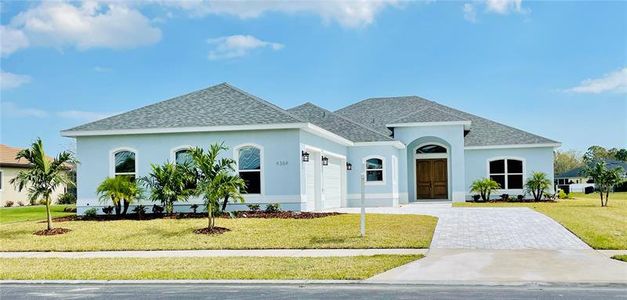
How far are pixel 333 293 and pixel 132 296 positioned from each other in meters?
2.99

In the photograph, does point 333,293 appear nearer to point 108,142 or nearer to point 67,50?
point 108,142

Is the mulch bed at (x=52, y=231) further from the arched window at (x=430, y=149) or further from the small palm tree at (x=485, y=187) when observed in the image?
the small palm tree at (x=485, y=187)

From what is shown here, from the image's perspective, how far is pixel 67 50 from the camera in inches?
965

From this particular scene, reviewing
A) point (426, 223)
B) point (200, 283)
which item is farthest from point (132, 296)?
point (426, 223)

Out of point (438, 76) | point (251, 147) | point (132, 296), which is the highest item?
point (438, 76)

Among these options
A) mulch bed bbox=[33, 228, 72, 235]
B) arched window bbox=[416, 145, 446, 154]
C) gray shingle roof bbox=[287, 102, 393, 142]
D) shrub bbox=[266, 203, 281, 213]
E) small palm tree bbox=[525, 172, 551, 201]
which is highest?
gray shingle roof bbox=[287, 102, 393, 142]

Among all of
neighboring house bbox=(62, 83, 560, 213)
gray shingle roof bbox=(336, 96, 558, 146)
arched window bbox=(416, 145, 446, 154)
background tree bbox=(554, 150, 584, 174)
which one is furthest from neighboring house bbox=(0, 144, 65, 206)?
background tree bbox=(554, 150, 584, 174)

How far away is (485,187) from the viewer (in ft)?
→ 107

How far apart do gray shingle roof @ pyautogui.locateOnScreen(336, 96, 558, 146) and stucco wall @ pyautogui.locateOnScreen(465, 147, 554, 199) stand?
1.79 ft

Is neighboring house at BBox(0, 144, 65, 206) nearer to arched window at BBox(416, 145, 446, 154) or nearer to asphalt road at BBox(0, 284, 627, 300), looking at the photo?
arched window at BBox(416, 145, 446, 154)

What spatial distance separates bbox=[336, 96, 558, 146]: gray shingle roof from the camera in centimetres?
3388

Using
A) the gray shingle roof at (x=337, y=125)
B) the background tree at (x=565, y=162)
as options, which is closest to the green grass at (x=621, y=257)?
the gray shingle roof at (x=337, y=125)

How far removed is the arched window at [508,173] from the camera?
3384 centimetres

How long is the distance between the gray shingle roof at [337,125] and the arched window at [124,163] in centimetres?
843
